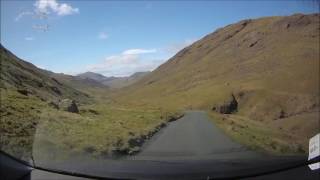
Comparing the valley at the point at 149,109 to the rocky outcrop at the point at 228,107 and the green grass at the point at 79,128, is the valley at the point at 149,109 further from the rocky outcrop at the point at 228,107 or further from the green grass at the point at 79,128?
the rocky outcrop at the point at 228,107

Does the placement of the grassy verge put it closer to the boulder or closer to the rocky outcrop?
the boulder

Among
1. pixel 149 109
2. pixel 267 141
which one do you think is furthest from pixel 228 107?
pixel 267 141

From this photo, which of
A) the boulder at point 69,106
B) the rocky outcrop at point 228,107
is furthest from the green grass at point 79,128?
the rocky outcrop at point 228,107

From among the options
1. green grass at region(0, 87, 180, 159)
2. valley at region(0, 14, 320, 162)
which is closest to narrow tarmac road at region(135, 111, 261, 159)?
valley at region(0, 14, 320, 162)

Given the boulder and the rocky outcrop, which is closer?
the boulder

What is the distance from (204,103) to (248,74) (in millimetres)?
62793

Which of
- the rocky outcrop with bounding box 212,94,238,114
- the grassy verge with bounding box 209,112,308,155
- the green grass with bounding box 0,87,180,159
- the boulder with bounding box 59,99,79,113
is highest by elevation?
the rocky outcrop with bounding box 212,94,238,114

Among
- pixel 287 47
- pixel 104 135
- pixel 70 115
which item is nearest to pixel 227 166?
pixel 104 135

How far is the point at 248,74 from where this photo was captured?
182375 mm

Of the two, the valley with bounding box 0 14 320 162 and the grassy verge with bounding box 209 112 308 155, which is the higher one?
the valley with bounding box 0 14 320 162

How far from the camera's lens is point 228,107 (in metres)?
118

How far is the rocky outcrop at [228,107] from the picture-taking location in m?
114

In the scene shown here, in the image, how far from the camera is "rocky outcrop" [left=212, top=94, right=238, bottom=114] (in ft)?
374

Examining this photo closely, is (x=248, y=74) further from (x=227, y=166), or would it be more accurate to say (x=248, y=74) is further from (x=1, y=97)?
(x=227, y=166)
